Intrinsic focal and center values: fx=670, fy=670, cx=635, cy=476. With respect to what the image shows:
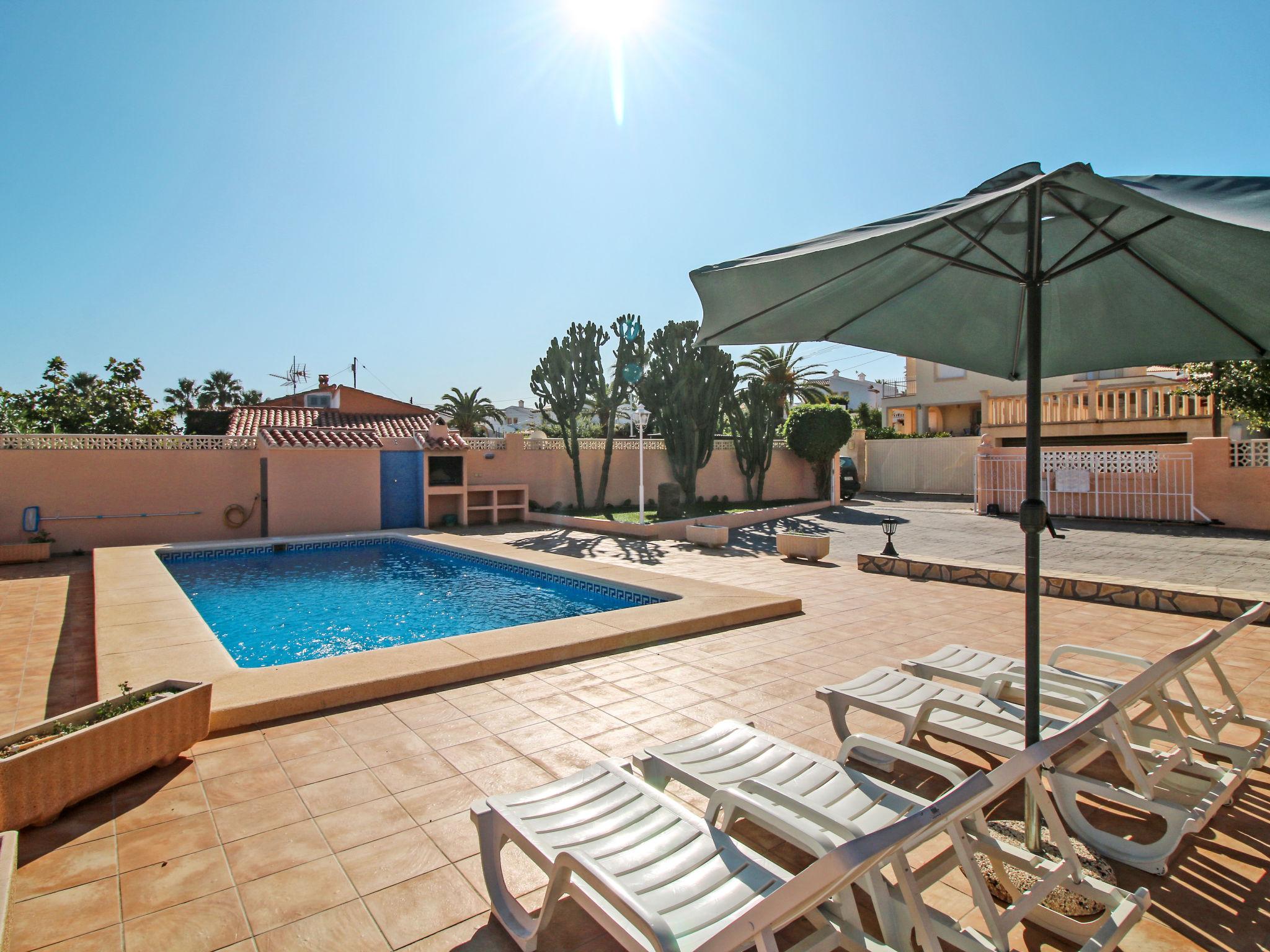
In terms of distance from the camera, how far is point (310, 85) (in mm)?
9227

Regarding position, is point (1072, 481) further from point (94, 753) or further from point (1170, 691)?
point (94, 753)

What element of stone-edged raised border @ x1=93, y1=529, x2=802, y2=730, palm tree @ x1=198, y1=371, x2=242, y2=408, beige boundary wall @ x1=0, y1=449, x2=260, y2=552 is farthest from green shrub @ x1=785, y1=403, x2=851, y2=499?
palm tree @ x1=198, y1=371, x2=242, y2=408

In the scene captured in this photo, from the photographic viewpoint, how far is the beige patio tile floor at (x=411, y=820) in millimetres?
2248

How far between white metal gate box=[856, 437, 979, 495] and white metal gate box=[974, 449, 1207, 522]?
610 centimetres

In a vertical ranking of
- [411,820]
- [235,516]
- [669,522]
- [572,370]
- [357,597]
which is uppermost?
[572,370]

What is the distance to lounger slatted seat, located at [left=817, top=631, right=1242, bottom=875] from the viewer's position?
254cm

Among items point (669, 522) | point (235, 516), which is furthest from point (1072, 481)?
point (235, 516)

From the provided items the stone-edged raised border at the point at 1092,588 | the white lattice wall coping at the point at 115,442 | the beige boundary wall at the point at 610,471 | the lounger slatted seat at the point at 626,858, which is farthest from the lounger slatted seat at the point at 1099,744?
the white lattice wall coping at the point at 115,442

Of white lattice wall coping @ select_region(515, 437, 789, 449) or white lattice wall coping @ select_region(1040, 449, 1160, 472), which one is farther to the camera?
white lattice wall coping @ select_region(515, 437, 789, 449)

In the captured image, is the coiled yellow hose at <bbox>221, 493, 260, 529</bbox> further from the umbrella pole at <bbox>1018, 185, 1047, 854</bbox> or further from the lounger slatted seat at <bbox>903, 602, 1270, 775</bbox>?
the umbrella pole at <bbox>1018, 185, 1047, 854</bbox>

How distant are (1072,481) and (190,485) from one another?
64.8 feet

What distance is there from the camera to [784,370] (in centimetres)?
2931

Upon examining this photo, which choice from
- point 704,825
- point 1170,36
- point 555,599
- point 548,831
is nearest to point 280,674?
point 548,831

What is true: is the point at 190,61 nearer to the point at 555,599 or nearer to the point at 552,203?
the point at 552,203
